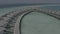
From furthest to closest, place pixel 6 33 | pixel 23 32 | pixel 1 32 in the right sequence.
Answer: pixel 23 32, pixel 6 33, pixel 1 32

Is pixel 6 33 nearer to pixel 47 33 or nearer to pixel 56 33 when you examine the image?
pixel 47 33

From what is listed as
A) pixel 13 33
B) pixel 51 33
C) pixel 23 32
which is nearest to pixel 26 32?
pixel 23 32

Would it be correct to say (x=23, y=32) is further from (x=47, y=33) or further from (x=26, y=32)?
(x=47, y=33)

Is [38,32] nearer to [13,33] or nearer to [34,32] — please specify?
[34,32]

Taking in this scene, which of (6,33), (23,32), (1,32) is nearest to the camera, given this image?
(1,32)

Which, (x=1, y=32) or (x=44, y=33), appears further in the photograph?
(x=44, y=33)

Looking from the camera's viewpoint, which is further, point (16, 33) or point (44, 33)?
point (44, 33)

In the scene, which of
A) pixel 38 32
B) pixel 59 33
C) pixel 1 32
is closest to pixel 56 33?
pixel 59 33
